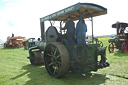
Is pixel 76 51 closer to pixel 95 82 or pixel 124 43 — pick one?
pixel 95 82

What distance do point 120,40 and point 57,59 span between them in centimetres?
715

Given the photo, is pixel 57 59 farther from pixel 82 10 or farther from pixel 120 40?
pixel 120 40

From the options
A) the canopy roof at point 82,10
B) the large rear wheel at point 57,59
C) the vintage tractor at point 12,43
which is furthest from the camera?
the vintage tractor at point 12,43

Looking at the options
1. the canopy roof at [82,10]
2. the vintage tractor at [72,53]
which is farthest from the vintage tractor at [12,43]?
the vintage tractor at [72,53]

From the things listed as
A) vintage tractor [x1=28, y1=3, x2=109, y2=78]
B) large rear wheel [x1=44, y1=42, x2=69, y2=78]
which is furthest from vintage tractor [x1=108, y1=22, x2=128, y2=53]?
large rear wheel [x1=44, y1=42, x2=69, y2=78]

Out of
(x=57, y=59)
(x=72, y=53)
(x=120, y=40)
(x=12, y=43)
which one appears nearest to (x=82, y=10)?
(x=72, y=53)

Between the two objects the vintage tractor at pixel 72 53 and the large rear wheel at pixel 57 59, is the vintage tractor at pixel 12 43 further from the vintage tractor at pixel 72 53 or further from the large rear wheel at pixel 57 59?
the vintage tractor at pixel 72 53

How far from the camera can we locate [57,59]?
178 inches

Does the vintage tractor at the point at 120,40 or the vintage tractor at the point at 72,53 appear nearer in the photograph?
the vintage tractor at the point at 72,53

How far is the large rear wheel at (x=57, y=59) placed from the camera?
410 cm

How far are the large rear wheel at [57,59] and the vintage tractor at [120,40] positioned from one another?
6.31 m

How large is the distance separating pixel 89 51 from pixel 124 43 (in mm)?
6467

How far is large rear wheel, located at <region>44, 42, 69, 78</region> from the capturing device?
13.5 ft

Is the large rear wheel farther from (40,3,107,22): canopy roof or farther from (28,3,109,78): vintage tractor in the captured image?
(40,3,107,22): canopy roof
